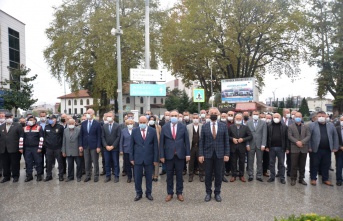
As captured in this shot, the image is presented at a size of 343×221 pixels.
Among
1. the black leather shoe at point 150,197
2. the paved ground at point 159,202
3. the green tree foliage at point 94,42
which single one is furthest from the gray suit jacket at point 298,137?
the green tree foliage at point 94,42

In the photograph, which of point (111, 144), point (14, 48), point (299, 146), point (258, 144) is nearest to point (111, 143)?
point (111, 144)

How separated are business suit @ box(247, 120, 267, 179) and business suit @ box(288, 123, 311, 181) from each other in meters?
0.70

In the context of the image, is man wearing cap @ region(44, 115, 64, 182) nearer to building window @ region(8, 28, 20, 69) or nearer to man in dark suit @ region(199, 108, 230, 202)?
man in dark suit @ region(199, 108, 230, 202)

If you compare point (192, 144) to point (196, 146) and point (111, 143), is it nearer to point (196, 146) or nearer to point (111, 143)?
point (196, 146)

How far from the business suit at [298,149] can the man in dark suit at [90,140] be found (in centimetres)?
537

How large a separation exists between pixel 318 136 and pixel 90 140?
6.33m

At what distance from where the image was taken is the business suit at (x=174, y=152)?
6.37 m

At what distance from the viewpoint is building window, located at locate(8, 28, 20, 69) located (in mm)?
33231

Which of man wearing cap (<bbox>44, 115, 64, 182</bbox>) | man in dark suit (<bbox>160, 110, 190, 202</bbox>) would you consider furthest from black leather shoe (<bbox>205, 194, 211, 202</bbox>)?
man wearing cap (<bbox>44, 115, 64, 182</bbox>)

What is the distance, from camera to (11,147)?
8336 mm

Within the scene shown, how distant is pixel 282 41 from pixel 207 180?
25.5 meters

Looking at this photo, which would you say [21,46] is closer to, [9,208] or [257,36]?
[257,36]

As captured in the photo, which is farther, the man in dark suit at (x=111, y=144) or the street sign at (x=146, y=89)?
the street sign at (x=146, y=89)

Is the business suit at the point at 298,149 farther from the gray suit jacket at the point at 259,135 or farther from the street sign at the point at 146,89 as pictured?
the street sign at the point at 146,89
